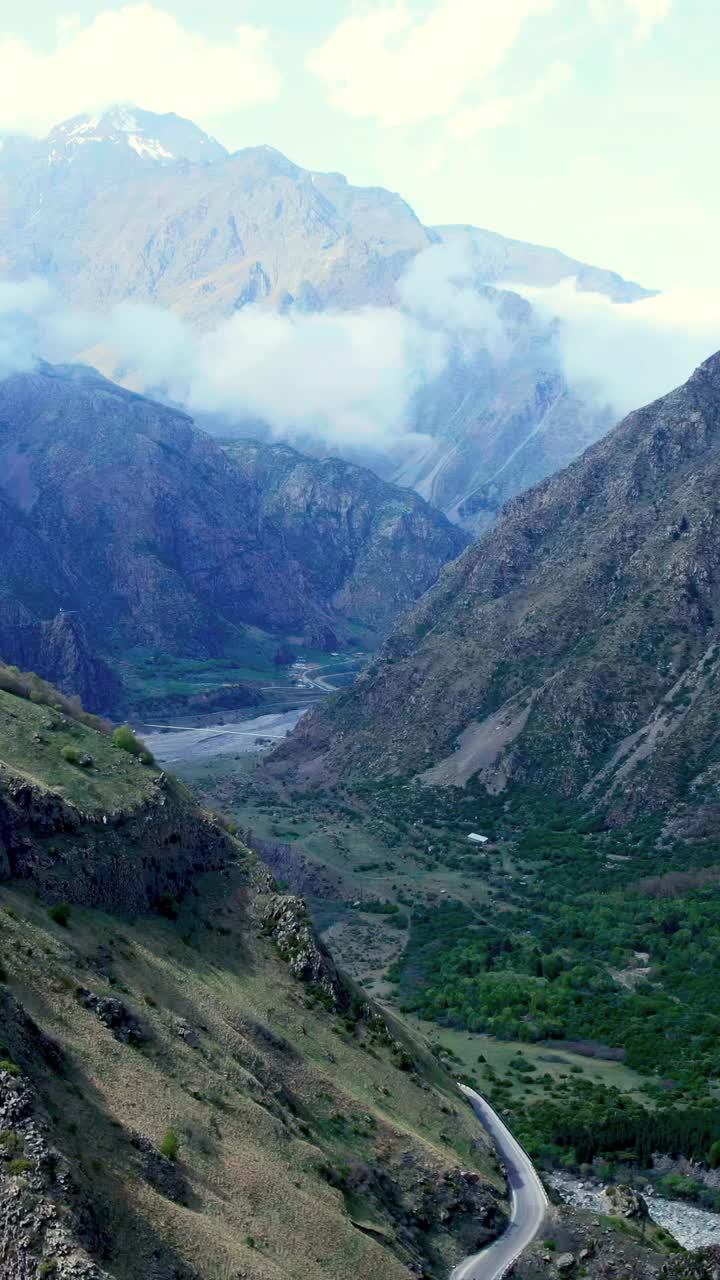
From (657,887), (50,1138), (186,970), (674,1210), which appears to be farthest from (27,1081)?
(657,887)

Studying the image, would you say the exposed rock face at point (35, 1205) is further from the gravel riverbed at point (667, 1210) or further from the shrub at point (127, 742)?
the gravel riverbed at point (667, 1210)

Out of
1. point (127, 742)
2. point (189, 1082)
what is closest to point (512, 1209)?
point (189, 1082)

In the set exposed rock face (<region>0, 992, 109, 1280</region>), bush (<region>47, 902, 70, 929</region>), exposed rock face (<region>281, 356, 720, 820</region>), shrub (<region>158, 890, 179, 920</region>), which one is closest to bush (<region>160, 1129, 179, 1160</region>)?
exposed rock face (<region>0, 992, 109, 1280</region>)

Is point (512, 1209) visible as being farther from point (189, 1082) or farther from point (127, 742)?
point (127, 742)

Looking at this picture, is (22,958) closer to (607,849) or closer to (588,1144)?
(588,1144)

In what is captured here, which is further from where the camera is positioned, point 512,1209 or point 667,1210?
point 667,1210

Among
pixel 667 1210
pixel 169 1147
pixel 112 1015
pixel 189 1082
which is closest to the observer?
pixel 169 1147
